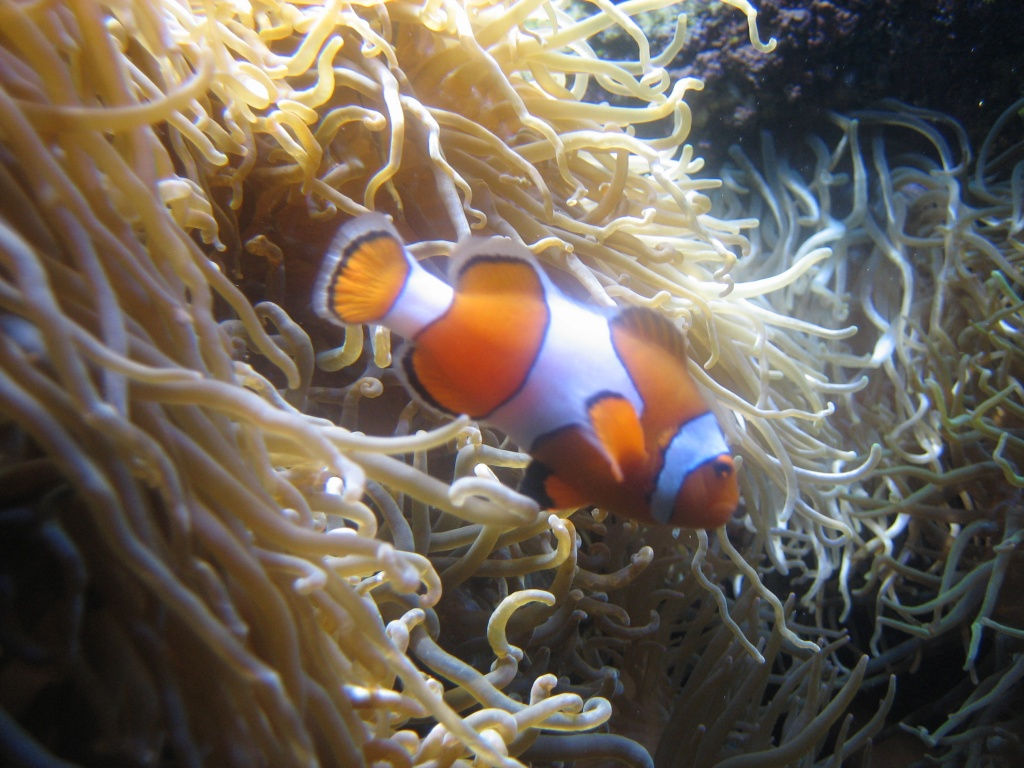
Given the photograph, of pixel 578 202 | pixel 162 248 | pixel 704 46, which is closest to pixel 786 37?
pixel 704 46

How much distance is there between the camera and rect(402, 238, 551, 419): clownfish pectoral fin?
34.3 inches

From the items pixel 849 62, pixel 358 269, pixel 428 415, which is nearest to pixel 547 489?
pixel 358 269

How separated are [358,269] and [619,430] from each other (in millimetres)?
404

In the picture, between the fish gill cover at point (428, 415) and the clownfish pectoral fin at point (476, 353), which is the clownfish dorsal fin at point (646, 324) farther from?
the fish gill cover at point (428, 415)

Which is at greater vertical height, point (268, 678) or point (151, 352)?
point (151, 352)

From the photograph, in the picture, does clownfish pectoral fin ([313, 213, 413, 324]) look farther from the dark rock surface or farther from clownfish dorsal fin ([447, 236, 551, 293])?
the dark rock surface

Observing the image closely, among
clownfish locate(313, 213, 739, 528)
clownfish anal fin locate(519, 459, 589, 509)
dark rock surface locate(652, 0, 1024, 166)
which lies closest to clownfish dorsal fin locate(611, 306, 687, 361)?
clownfish locate(313, 213, 739, 528)

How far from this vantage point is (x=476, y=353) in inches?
34.3

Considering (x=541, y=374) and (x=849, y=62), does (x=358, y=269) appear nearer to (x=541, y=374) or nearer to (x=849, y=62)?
(x=541, y=374)

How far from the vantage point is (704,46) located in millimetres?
2189

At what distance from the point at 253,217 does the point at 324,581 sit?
87cm

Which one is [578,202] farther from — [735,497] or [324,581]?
[324,581]

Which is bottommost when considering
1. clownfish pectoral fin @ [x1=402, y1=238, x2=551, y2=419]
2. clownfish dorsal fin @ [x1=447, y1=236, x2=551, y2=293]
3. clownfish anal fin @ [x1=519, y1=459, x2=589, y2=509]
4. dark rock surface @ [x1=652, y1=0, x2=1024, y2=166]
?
clownfish anal fin @ [x1=519, y1=459, x2=589, y2=509]

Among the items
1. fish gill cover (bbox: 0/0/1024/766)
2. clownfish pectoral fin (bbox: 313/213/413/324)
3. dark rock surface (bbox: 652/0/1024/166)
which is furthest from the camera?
dark rock surface (bbox: 652/0/1024/166)
